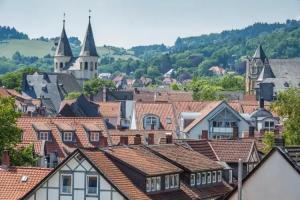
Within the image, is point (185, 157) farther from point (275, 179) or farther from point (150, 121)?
point (150, 121)

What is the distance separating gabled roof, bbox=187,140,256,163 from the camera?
208 feet

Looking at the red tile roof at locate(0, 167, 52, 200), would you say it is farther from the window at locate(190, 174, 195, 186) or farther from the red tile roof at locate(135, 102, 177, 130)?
the red tile roof at locate(135, 102, 177, 130)

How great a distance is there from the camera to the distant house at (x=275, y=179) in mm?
33344

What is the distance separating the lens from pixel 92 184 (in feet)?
162

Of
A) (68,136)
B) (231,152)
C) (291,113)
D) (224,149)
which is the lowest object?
(68,136)

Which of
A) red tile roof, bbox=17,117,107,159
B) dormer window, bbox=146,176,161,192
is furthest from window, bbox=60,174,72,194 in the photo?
red tile roof, bbox=17,117,107,159

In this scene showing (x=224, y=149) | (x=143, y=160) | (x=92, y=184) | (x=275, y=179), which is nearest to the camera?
(x=275, y=179)

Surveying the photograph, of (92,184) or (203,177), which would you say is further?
(203,177)

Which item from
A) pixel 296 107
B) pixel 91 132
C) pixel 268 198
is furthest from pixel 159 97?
pixel 268 198

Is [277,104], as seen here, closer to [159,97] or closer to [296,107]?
[296,107]

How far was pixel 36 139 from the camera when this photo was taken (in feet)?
263

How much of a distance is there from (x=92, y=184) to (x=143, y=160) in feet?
13.7

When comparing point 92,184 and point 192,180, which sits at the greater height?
point 92,184

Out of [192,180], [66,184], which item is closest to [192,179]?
[192,180]
